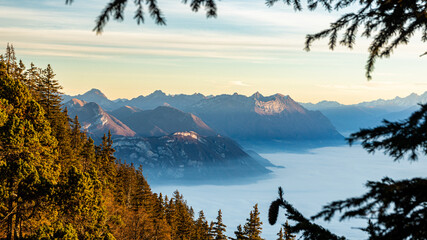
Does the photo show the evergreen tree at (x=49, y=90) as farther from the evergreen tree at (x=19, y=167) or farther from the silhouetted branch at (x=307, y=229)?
the silhouetted branch at (x=307, y=229)

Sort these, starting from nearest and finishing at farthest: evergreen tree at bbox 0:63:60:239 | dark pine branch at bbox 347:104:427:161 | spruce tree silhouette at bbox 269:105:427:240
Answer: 1. spruce tree silhouette at bbox 269:105:427:240
2. dark pine branch at bbox 347:104:427:161
3. evergreen tree at bbox 0:63:60:239

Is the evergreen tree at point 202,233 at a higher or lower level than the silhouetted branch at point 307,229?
lower

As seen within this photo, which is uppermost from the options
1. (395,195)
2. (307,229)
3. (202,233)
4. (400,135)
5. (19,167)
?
(400,135)

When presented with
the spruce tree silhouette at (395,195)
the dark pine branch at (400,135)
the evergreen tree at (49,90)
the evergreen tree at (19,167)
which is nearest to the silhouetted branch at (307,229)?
the spruce tree silhouette at (395,195)

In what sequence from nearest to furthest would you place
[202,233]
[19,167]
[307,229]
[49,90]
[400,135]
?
[400,135] < [307,229] < [19,167] < [49,90] < [202,233]

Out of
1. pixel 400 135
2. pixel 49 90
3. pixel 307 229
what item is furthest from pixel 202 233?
pixel 400 135

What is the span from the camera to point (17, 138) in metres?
28.8

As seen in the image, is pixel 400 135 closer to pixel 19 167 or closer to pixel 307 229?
pixel 307 229

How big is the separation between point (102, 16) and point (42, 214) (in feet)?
103

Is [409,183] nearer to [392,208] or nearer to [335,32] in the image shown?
[392,208]

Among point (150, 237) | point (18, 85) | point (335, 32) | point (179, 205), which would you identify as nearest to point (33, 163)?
point (18, 85)

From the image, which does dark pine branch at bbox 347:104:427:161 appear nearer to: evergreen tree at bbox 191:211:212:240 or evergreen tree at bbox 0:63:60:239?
evergreen tree at bbox 0:63:60:239

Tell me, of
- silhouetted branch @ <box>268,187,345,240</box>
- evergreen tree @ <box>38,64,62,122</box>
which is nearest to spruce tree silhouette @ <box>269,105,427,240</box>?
silhouetted branch @ <box>268,187,345,240</box>

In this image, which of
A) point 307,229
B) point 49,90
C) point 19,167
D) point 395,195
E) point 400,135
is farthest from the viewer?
point 49,90
